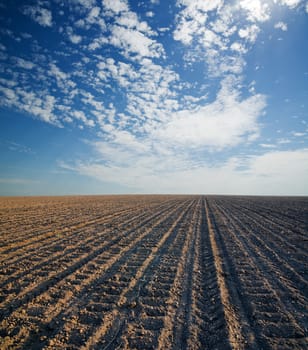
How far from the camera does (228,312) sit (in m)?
3.99

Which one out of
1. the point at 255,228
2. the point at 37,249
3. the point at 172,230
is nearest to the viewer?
the point at 37,249

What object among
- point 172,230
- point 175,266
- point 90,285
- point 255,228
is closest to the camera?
point 90,285

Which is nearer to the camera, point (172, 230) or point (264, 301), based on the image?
point (264, 301)

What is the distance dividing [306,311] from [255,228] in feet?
26.8

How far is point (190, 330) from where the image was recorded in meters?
3.52

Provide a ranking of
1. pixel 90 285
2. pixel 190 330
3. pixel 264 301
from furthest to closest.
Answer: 1. pixel 90 285
2. pixel 264 301
3. pixel 190 330

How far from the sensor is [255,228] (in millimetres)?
11875

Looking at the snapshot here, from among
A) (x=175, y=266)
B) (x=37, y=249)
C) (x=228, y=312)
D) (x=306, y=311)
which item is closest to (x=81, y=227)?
(x=37, y=249)

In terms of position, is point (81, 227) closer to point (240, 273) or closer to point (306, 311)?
point (240, 273)

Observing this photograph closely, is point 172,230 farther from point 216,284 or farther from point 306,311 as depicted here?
point 306,311

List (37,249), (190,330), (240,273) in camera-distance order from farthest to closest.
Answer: (37,249), (240,273), (190,330)

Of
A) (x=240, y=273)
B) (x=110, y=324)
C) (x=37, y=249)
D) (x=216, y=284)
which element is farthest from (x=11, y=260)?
(x=240, y=273)

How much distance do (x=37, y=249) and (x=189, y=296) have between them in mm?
5512

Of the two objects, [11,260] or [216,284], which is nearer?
[216,284]
